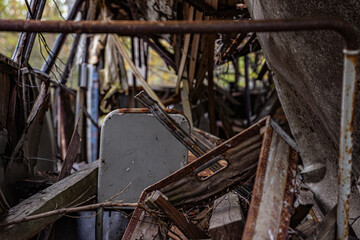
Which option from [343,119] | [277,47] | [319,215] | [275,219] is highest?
[277,47]

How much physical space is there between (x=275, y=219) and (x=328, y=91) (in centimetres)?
125

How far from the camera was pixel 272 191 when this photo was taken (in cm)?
141

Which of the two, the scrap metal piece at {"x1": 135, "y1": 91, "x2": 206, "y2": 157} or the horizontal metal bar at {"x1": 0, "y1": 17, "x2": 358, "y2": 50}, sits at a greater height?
the horizontal metal bar at {"x1": 0, "y1": 17, "x2": 358, "y2": 50}

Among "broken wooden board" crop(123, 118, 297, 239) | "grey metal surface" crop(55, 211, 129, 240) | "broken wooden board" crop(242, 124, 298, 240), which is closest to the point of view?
"broken wooden board" crop(242, 124, 298, 240)

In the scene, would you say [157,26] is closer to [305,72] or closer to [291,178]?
[291,178]

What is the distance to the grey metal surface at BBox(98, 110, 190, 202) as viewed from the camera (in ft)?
9.16

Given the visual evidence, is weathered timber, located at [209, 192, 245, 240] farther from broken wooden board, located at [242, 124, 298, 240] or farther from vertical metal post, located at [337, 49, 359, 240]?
vertical metal post, located at [337, 49, 359, 240]

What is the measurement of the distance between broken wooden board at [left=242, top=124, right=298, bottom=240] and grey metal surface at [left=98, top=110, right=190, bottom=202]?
134 centimetres

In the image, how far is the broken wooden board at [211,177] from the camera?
169cm

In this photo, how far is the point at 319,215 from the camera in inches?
110

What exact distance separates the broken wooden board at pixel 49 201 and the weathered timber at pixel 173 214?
909 millimetres

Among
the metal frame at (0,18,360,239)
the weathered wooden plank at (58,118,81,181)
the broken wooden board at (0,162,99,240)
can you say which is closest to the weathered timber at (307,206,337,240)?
the metal frame at (0,18,360,239)

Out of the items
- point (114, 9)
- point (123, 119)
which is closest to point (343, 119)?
point (123, 119)

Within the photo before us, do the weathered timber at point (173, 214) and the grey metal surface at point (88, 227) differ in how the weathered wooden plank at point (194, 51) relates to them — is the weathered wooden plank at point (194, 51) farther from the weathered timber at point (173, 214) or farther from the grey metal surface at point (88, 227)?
the weathered timber at point (173, 214)
